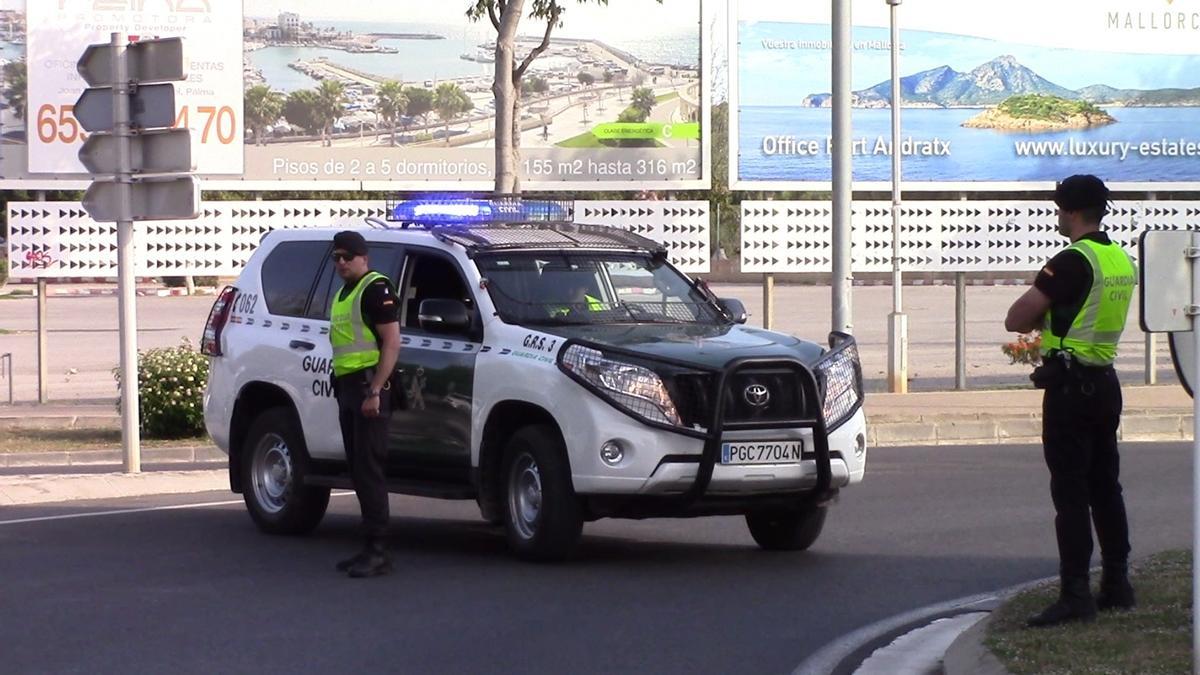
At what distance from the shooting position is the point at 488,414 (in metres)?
10.6

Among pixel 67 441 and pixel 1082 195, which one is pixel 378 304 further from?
pixel 67 441

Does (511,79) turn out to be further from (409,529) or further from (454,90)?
(409,529)

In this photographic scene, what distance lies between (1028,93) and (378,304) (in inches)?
715

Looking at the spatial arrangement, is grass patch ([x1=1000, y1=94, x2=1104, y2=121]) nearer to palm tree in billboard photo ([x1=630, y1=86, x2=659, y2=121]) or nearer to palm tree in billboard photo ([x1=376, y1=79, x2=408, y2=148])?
palm tree in billboard photo ([x1=630, y1=86, x2=659, y2=121])

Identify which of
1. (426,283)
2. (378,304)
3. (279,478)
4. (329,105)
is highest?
(329,105)

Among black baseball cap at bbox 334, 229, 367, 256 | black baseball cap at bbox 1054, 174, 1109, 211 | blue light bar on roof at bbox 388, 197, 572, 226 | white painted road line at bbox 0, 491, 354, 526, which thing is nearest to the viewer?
black baseball cap at bbox 1054, 174, 1109, 211

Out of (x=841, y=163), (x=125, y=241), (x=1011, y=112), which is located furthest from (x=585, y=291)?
(x=1011, y=112)

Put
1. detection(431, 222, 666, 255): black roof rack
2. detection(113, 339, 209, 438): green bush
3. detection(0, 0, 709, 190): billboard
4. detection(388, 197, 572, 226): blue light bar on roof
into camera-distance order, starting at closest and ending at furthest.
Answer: detection(431, 222, 666, 255): black roof rack, detection(388, 197, 572, 226): blue light bar on roof, detection(113, 339, 209, 438): green bush, detection(0, 0, 709, 190): billboard

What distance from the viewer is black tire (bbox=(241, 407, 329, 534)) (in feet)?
38.7

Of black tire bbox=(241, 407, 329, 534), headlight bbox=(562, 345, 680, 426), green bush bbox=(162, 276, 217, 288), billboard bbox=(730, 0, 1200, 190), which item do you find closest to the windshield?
headlight bbox=(562, 345, 680, 426)

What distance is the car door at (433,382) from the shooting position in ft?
35.6

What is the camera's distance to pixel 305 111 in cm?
2553

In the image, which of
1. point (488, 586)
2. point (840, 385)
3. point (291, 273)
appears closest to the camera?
point (488, 586)

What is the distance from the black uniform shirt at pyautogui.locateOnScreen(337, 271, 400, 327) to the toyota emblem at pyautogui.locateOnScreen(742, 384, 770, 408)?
2.01 meters
